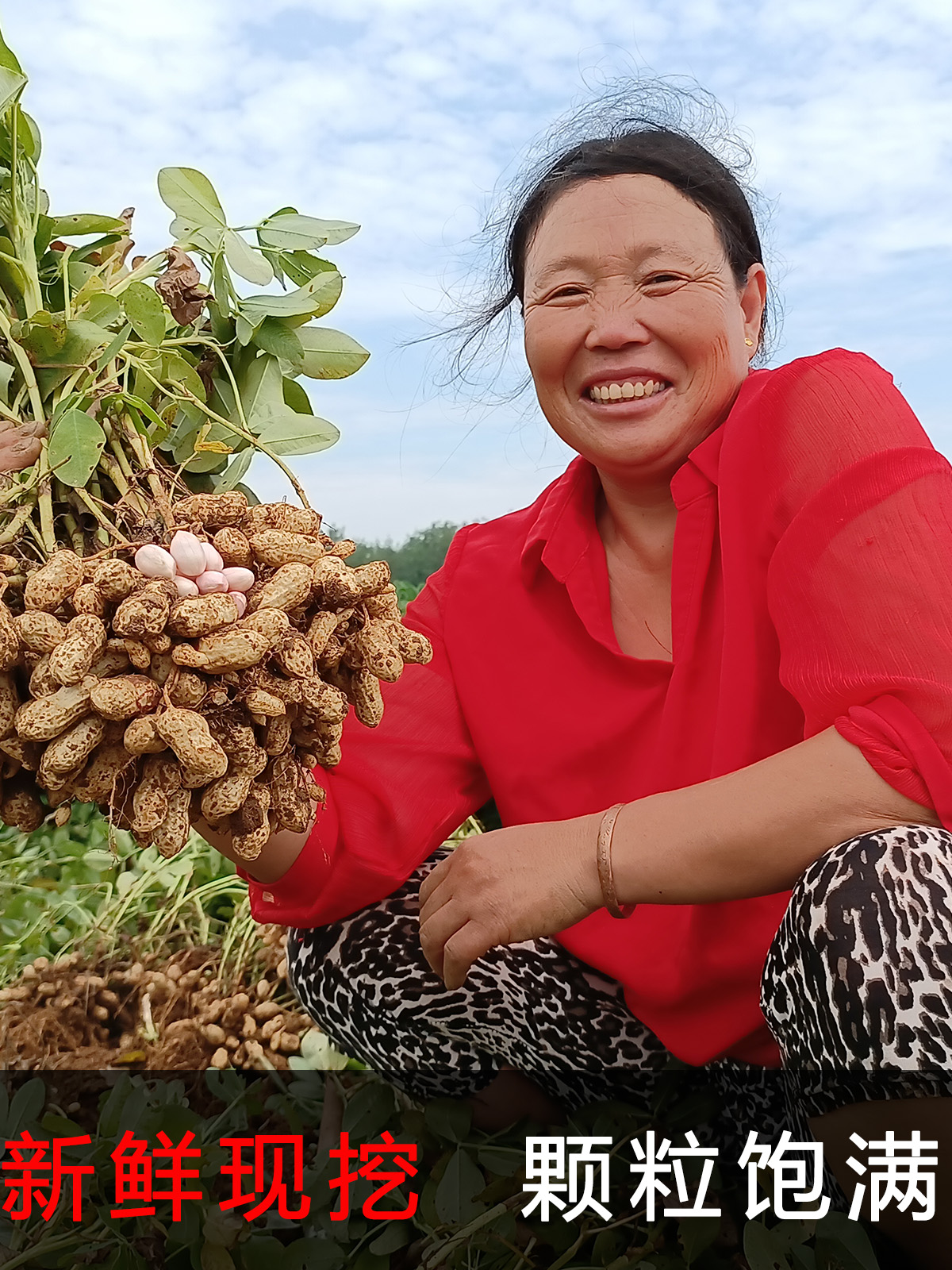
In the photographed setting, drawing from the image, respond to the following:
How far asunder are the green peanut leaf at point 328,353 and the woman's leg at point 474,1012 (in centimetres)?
69

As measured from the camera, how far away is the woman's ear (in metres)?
1.48

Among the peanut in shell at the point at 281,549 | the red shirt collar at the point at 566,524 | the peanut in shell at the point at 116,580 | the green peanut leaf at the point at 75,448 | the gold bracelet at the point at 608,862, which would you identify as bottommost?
the gold bracelet at the point at 608,862

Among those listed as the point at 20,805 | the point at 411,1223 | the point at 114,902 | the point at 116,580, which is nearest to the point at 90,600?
the point at 116,580

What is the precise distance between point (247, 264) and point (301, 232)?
0.27ft

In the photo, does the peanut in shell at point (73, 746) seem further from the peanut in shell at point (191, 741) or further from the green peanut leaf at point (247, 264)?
the green peanut leaf at point (247, 264)

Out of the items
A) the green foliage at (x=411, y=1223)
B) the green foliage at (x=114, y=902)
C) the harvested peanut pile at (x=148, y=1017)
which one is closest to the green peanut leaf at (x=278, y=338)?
the green foliage at (x=411, y=1223)

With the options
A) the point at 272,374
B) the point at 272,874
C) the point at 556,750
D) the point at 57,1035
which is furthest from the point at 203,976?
the point at 272,374

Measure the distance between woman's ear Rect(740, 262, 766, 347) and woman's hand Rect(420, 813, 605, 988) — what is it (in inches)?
27.6

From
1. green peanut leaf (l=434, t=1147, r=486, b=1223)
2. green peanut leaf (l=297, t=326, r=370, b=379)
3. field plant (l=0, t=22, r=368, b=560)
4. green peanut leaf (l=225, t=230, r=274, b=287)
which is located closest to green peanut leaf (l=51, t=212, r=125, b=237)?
field plant (l=0, t=22, r=368, b=560)

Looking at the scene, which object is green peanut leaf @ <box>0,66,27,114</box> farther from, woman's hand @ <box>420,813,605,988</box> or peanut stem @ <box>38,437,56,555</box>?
woman's hand @ <box>420,813,605,988</box>

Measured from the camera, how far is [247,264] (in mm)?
1320

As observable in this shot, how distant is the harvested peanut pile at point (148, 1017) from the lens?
6.37 ft

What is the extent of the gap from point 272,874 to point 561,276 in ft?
2.66

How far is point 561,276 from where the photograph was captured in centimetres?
138
